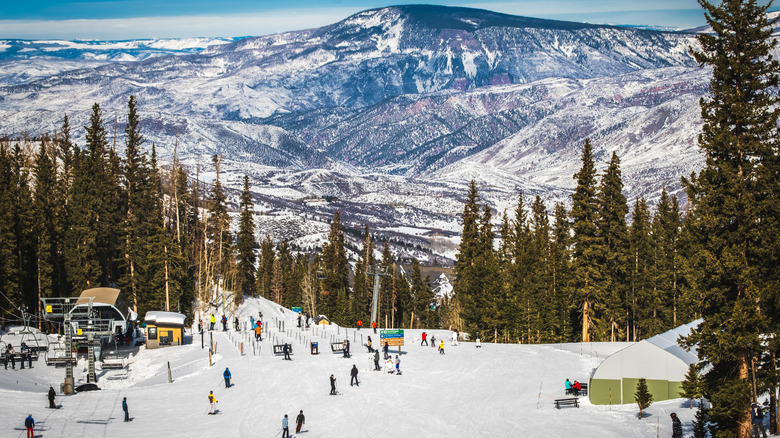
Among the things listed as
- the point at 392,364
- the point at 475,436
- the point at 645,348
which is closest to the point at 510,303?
the point at 392,364

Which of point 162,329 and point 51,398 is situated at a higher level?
point 162,329

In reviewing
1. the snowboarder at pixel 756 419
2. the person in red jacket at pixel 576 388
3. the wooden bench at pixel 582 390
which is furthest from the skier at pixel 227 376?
the snowboarder at pixel 756 419

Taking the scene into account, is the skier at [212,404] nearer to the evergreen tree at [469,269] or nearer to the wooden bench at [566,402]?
the wooden bench at [566,402]

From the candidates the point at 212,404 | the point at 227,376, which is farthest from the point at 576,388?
the point at 227,376

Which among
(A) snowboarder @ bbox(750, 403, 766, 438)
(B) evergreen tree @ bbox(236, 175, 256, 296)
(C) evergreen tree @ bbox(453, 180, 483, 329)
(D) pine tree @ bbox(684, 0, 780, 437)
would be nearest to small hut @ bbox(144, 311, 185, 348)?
(C) evergreen tree @ bbox(453, 180, 483, 329)

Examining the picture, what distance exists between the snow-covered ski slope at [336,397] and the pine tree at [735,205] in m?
7.98

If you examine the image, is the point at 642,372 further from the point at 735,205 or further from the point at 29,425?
the point at 29,425

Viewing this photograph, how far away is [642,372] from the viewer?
4641 cm

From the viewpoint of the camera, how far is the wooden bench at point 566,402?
46.6m

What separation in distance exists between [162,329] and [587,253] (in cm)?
3634

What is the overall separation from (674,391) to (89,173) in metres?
71.3

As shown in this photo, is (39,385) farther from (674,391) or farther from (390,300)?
(390,300)

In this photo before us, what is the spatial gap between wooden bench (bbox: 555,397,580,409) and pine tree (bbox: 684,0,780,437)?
1408 cm

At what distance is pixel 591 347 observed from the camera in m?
66.6
